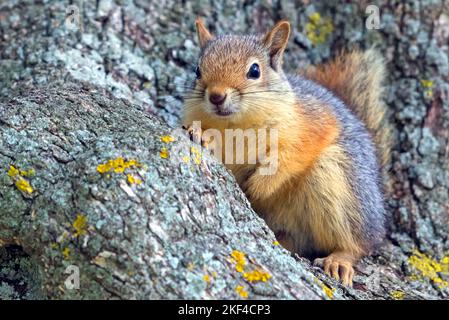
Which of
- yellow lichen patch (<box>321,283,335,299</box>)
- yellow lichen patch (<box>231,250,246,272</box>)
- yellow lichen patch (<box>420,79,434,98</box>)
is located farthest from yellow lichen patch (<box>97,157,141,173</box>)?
yellow lichen patch (<box>420,79,434,98</box>)

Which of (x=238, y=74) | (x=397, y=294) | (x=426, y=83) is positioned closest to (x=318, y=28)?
(x=426, y=83)

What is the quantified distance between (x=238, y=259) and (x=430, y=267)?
53.3 inches

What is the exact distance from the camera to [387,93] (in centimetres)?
385

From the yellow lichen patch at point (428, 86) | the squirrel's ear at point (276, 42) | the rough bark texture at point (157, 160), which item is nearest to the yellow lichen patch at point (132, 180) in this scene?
the rough bark texture at point (157, 160)

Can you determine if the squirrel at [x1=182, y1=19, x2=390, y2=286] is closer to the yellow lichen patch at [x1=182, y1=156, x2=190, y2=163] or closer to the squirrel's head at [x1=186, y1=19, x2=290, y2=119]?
the squirrel's head at [x1=186, y1=19, x2=290, y2=119]

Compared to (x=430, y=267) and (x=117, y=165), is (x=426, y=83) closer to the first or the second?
(x=430, y=267)

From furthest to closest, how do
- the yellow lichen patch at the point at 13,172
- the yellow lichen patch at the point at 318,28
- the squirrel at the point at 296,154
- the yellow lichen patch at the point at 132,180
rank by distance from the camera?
the yellow lichen patch at the point at 318,28 → the squirrel at the point at 296,154 → the yellow lichen patch at the point at 13,172 → the yellow lichen patch at the point at 132,180

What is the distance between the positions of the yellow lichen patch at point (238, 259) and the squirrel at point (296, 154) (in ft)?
2.46

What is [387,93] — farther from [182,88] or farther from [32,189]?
[32,189]

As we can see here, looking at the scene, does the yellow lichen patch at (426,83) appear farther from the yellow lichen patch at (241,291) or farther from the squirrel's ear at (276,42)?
the yellow lichen patch at (241,291)

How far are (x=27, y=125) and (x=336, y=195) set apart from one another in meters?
1.44

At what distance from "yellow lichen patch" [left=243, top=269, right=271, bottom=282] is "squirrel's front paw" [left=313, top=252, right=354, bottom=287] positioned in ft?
2.41

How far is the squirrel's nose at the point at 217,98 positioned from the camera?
2.91 metres

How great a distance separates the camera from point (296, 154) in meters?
3.17
